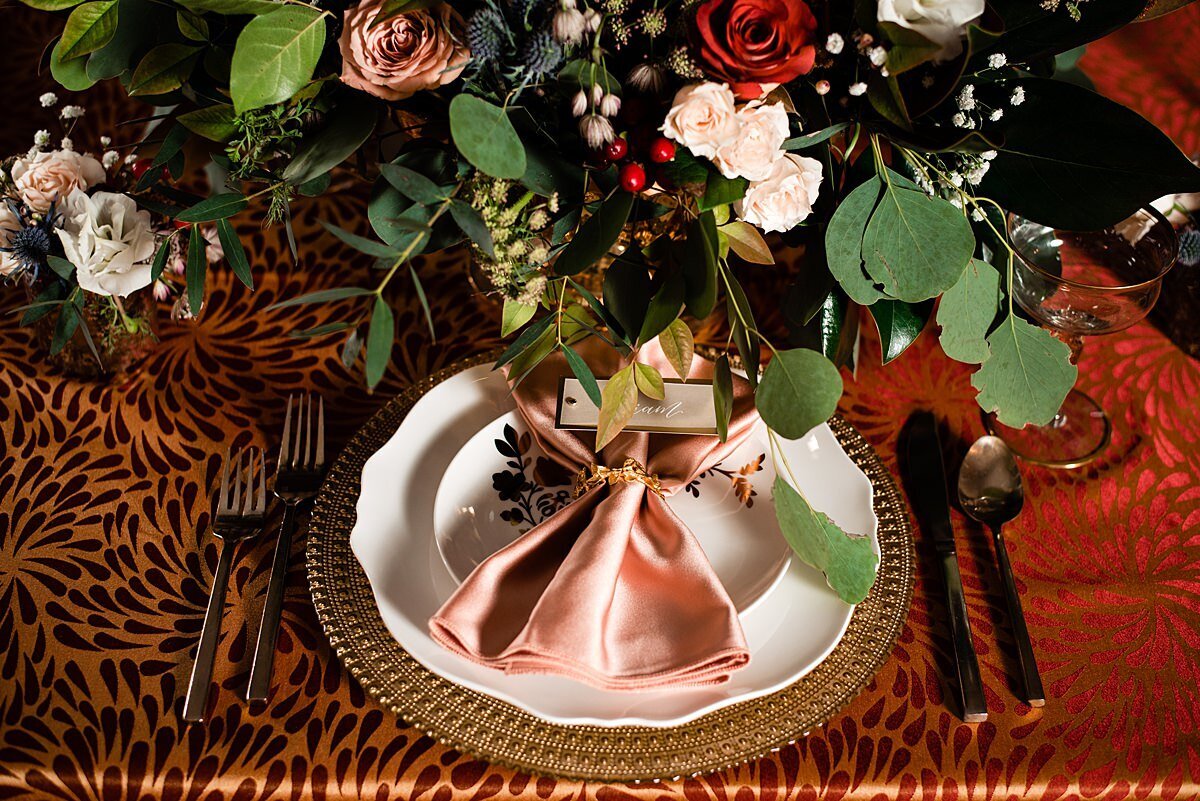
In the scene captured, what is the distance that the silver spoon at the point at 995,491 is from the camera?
677mm

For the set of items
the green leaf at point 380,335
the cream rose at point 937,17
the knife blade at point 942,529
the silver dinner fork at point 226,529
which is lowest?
the silver dinner fork at point 226,529

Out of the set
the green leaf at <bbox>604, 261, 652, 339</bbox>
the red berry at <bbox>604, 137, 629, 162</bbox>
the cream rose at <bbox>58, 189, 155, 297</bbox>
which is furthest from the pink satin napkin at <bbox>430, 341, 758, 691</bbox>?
the cream rose at <bbox>58, 189, 155, 297</bbox>

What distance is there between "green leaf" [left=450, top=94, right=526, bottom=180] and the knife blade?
0.45 m

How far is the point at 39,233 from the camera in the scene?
0.69 meters

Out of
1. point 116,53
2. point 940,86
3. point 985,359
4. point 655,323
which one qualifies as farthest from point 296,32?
point 985,359

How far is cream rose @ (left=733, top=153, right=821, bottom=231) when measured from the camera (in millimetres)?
531

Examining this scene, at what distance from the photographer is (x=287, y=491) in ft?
2.29

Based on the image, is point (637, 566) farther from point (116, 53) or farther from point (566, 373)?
point (116, 53)

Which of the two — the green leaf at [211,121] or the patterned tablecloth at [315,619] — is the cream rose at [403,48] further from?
the patterned tablecloth at [315,619]

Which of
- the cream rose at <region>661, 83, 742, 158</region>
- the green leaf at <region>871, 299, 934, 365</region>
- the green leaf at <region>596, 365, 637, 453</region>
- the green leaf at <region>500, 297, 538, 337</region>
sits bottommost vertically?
the green leaf at <region>596, 365, 637, 453</region>

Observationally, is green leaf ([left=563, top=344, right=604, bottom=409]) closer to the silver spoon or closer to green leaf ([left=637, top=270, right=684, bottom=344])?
green leaf ([left=637, top=270, right=684, bottom=344])

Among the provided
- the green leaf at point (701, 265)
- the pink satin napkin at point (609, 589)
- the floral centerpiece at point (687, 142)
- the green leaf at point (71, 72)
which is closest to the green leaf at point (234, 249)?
the floral centerpiece at point (687, 142)

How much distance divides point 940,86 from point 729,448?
0.30 metres

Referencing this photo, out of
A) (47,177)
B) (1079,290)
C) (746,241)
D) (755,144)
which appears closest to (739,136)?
(755,144)
